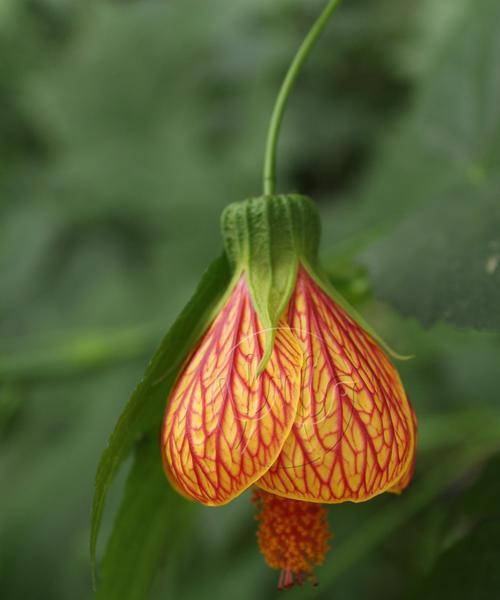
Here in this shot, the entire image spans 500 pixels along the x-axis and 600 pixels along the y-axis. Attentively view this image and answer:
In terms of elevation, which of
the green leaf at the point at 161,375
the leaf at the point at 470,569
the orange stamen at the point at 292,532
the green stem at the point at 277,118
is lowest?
the leaf at the point at 470,569

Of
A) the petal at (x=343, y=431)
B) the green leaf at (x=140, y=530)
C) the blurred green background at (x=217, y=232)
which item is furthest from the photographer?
the blurred green background at (x=217, y=232)

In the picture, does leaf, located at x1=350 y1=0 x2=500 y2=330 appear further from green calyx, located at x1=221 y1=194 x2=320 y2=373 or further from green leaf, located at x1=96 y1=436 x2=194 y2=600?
green leaf, located at x1=96 y1=436 x2=194 y2=600

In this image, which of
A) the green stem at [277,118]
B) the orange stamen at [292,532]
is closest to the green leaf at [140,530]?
the orange stamen at [292,532]

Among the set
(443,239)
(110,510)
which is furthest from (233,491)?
(110,510)

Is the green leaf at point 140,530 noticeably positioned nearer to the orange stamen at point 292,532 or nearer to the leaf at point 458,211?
the orange stamen at point 292,532

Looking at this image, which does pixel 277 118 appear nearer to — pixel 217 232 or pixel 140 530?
pixel 140 530

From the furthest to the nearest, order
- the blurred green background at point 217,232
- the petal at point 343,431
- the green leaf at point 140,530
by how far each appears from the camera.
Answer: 1. the blurred green background at point 217,232
2. the green leaf at point 140,530
3. the petal at point 343,431

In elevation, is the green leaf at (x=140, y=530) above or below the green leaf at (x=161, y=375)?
below
